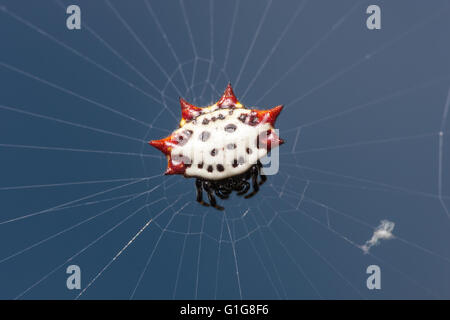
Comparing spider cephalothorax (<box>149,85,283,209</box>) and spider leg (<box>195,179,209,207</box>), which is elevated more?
spider cephalothorax (<box>149,85,283,209</box>)

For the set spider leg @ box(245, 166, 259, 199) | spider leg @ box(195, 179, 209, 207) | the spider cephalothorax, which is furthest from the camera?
spider leg @ box(195, 179, 209, 207)

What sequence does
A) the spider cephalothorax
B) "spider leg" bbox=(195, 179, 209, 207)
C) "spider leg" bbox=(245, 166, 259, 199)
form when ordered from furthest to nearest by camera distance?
"spider leg" bbox=(195, 179, 209, 207), "spider leg" bbox=(245, 166, 259, 199), the spider cephalothorax

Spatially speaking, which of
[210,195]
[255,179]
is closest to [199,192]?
[210,195]

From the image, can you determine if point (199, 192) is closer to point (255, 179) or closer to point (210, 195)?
point (210, 195)

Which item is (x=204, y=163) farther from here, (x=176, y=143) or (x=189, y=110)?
(x=189, y=110)

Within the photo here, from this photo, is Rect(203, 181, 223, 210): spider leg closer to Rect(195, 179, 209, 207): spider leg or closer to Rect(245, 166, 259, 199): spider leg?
Rect(195, 179, 209, 207): spider leg

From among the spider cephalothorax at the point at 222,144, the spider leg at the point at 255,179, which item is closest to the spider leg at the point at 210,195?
the spider cephalothorax at the point at 222,144

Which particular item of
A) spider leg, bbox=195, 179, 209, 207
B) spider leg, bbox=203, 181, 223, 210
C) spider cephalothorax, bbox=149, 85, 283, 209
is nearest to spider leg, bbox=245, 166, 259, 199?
spider cephalothorax, bbox=149, 85, 283, 209

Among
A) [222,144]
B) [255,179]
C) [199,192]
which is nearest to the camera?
[222,144]

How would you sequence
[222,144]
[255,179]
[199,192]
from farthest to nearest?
[199,192], [255,179], [222,144]
